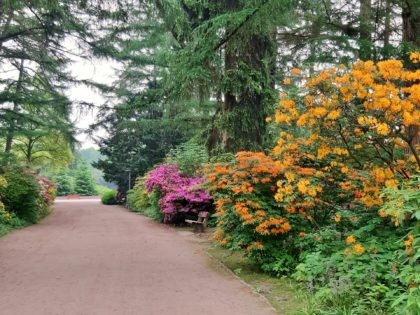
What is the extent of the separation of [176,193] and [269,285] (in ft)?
26.3

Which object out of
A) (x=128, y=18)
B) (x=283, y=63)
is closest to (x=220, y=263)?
(x=128, y=18)

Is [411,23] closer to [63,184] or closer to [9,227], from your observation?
[9,227]

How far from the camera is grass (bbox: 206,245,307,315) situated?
5.18 meters

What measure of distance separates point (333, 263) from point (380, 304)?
0.99 metres

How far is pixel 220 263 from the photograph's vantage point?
7.77 metres

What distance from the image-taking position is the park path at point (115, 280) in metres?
5.06

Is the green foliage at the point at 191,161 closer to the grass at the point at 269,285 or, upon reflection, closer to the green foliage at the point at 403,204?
the grass at the point at 269,285

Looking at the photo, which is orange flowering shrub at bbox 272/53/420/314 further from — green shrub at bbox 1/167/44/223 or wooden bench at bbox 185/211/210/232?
green shrub at bbox 1/167/44/223

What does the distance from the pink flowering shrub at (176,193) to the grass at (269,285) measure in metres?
4.70

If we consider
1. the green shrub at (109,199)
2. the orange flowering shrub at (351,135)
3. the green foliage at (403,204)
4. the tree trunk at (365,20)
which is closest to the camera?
the green foliage at (403,204)

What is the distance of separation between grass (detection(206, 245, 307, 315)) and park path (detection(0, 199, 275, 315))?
0.60 ft

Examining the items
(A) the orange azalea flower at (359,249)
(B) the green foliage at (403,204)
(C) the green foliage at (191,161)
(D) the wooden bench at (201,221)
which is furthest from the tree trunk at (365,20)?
(C) the green foliage at (191,161)

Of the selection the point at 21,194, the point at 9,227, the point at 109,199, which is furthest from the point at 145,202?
the point at 109,199

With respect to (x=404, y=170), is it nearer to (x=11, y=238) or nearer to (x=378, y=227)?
(x=378, y=227)
